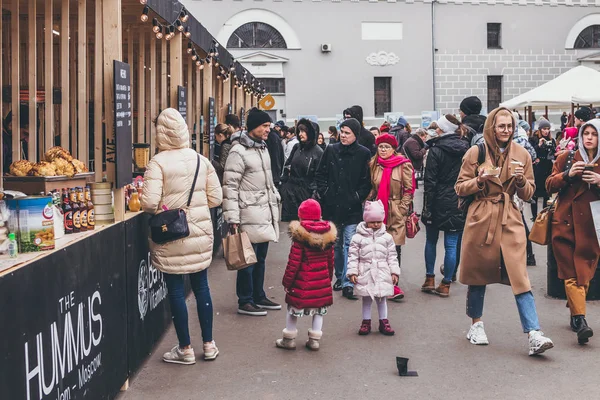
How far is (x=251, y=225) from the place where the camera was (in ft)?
25.9

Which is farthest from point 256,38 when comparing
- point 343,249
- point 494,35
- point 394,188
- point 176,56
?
point 394,188

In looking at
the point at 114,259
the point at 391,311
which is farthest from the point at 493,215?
the point at 114,259

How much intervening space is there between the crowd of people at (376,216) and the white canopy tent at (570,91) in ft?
29.8

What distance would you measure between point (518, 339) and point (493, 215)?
3.90ft

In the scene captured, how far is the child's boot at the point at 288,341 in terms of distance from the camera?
270 inches

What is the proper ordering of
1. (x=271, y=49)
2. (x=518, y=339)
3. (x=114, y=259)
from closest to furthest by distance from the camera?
(x=114, y=259), (x=518, y=339), (x=271, y=49)

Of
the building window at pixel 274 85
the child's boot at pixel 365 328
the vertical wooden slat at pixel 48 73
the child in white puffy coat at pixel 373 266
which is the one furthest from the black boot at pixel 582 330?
the building window at pixel 274 85

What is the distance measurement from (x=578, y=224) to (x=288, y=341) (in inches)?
104

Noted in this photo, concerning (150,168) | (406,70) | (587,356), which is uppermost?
(406,70)

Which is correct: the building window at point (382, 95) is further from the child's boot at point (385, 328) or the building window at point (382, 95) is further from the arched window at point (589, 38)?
the child's boot at point (385, 328)

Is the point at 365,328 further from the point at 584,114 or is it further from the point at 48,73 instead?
the point at 584,114

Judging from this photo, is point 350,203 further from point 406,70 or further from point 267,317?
point 406,70

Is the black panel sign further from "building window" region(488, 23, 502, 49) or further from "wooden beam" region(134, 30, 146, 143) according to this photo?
"building window" region(488, 23, 502, 49)

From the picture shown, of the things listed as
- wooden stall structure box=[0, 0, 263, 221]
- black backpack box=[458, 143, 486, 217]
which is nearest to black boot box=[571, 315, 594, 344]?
black backpack box=[458, 143, 486, 217]
